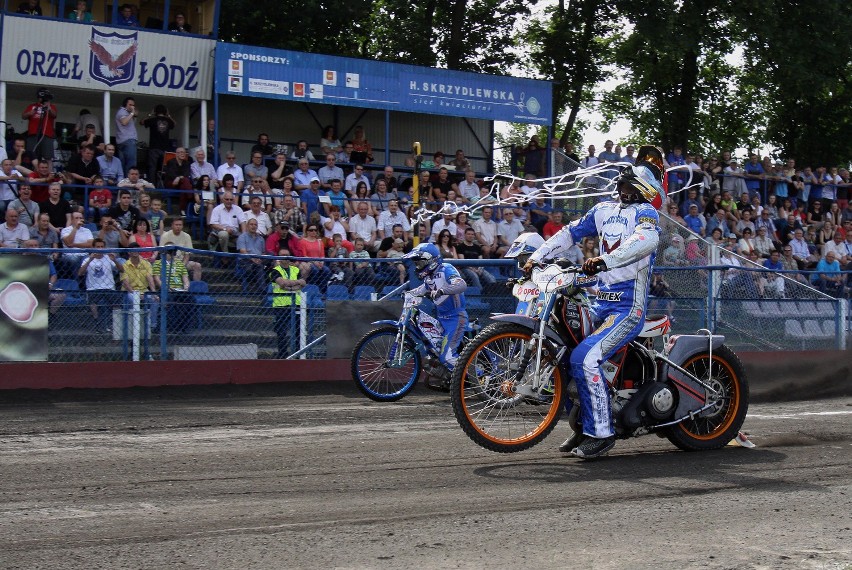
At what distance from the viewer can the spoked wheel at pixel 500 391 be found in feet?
25.1

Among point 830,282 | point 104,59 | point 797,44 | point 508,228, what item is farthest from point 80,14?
point 797,44

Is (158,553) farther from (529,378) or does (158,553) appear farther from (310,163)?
(310,163)

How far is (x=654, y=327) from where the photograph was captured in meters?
8.23

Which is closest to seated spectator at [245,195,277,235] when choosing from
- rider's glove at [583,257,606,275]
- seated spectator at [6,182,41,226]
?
seated spectator at [6,182,41,226]

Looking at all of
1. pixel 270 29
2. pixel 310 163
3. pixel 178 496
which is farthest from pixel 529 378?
pixel 270 29

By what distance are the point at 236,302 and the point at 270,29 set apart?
2003 centimetres

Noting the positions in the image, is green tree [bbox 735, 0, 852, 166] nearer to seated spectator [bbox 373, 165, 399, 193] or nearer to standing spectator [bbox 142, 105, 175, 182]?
seated spectator [bbox 373, 165, 399, 193]

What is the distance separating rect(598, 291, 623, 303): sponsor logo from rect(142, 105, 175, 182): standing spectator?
13.8 metres

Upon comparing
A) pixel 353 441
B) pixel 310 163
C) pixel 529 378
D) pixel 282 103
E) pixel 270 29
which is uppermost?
pixel 270 29

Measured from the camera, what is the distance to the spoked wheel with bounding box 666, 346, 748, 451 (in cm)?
844

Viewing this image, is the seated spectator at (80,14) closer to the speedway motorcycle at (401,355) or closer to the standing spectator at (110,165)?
the standing spectator at (110,165)

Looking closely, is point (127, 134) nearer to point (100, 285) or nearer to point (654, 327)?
point (100, 285)

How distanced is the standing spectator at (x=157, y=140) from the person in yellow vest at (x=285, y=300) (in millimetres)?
6596

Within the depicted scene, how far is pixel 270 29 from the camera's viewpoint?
3241 centimetres
